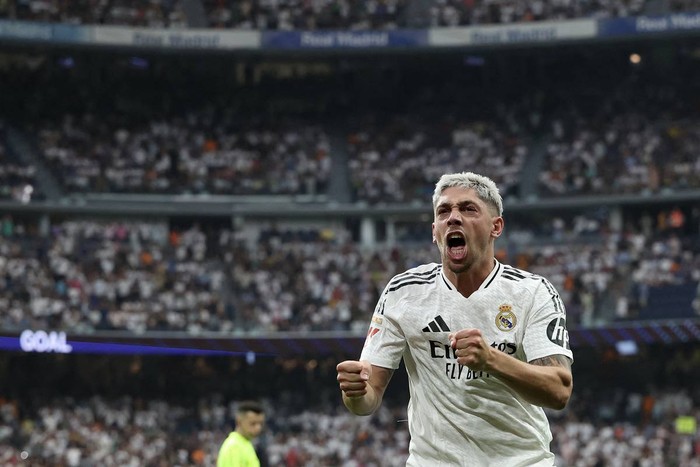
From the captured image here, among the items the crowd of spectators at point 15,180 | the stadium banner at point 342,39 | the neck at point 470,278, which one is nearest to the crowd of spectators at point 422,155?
the stadium banner at point 342,39

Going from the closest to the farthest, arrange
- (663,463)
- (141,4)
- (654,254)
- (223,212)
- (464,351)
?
(464,351), (663,463), (654,254), (223,212), (141,4)

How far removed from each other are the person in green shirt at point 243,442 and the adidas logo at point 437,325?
681 cm

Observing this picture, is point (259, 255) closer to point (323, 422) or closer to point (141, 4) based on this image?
point (323, 422)

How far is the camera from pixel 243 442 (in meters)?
12.1

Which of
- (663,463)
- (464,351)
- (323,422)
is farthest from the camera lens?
(323,422)

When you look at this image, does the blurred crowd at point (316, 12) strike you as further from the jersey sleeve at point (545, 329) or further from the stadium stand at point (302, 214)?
the jersey sleeve at point (545, 329)

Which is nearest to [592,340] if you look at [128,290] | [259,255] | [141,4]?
[259,255]

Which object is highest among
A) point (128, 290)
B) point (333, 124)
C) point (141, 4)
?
point (141, 4)

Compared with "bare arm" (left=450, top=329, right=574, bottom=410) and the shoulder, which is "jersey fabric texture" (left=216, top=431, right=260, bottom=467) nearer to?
the shoulder

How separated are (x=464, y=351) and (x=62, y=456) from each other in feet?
84.2

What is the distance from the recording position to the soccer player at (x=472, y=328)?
534cm

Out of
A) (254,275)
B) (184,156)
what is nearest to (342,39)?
(184,156)

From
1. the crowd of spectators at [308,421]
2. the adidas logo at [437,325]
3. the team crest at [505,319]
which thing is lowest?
the crowd of spectators at [308,421]

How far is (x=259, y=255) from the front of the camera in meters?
35.7
